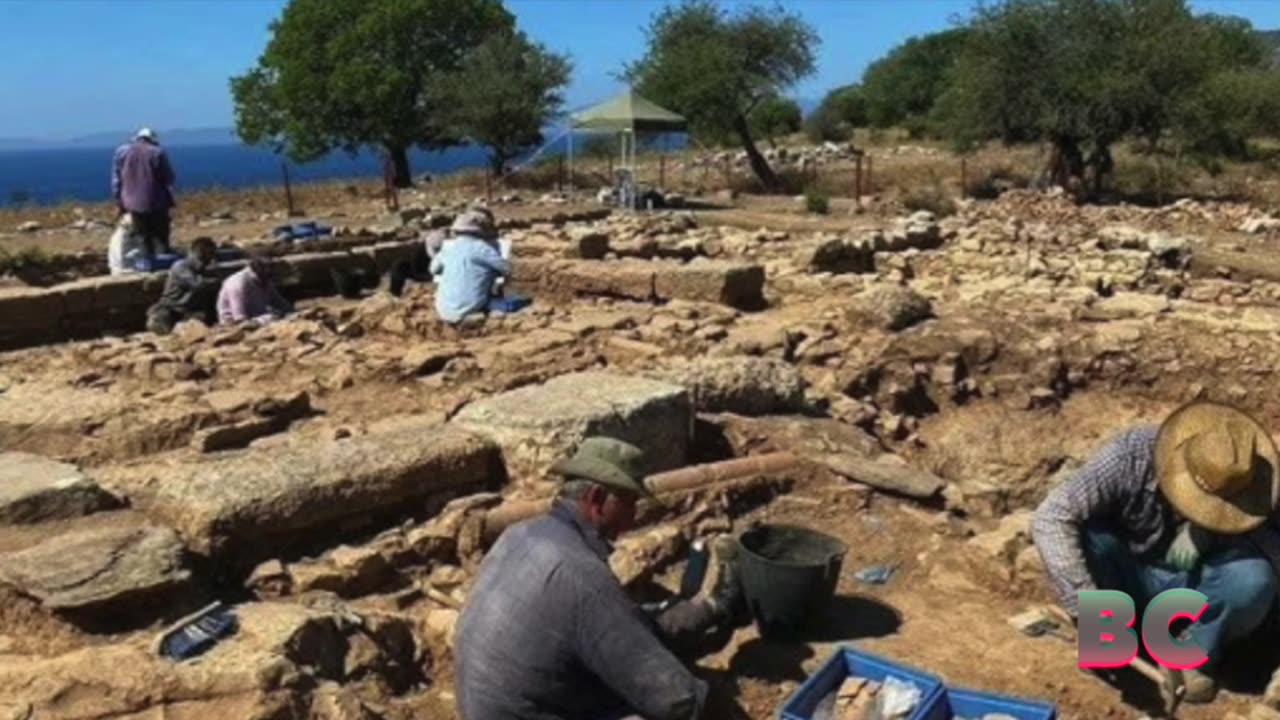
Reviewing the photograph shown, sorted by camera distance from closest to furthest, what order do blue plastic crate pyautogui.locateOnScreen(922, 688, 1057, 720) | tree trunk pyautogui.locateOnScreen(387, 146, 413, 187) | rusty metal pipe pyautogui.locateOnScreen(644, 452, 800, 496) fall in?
blue plastic crate pyautogui.locateOnScreen(922, 688, 1057, 720) → rusty metal pipe pyautogui.locateOnScreen(644, 452, 800, 496) → tree trunk pyautogui.locateOnScreen(387, 146, 413, 187)

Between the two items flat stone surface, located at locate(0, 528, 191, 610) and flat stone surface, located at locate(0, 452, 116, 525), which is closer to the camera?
flat stone surface, located at locate(0, 528, 191, 610)

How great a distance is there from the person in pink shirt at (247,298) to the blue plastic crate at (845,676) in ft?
23.3

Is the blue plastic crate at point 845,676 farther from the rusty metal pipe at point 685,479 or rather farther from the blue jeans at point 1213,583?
the rusty metal pipe at point 685,479

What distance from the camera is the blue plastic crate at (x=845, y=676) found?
12.8 ft

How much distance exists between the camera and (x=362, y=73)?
3142cm

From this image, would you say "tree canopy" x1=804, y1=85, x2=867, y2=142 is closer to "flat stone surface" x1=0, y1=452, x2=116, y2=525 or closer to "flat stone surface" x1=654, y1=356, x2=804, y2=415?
"flat stone surface" x1=654, y1=356, x2=804, y2=415

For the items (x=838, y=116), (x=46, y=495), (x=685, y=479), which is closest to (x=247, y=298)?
(x=46, y=495)

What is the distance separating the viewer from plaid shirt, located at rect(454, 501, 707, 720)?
3.31 m

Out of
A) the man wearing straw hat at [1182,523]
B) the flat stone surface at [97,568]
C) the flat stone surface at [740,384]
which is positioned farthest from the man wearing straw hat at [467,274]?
the man wearing straw hat at [1182,523]

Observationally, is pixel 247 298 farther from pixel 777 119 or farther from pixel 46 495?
pixel 777 119

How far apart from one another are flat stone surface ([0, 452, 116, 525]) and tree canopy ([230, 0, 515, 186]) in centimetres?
2621

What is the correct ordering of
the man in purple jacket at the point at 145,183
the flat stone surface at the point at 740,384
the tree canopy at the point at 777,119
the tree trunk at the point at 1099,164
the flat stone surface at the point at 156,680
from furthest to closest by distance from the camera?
the tree canopy at the point at 777,119
the tree trunk at the point at 1099,164
the man in purple jacket at the point at 145,183
the flat stone surface at the point at 740,384
the flat stone surface at the point at 156,680

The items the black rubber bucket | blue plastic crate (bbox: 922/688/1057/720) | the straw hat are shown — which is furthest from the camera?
the black rubber bucket

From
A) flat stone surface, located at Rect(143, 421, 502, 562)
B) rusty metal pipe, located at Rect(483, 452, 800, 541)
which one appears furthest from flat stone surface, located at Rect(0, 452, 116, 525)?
rusty metal pipe, located at Rect(483, 452, 800, 541)
